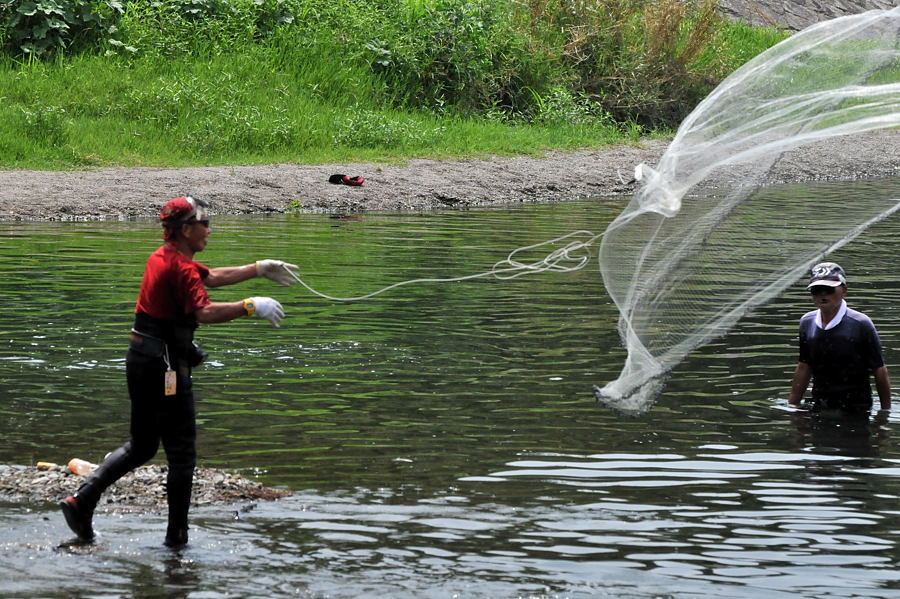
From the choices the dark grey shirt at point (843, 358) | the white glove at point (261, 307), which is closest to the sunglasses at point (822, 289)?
the dark grey shirt at point (843, 358)

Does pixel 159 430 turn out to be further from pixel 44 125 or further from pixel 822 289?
pixel 44 125

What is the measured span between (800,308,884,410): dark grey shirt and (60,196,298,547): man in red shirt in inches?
180

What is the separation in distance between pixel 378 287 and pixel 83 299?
120 inches

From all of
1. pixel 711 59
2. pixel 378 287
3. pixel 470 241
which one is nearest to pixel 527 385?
pixel 378 287

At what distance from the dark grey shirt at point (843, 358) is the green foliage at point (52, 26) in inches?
750

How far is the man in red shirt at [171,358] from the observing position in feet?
22.0

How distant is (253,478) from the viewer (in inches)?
327

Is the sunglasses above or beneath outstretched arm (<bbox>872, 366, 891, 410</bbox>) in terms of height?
above

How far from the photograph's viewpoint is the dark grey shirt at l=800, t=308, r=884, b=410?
984 cm

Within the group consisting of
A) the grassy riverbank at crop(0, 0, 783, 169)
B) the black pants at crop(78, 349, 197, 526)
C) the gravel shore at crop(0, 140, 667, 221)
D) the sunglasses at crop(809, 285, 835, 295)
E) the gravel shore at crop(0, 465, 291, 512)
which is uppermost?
the grassy riverbank at crop(0, 0, 783, 169)

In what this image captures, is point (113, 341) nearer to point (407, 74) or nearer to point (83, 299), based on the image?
point (83, 299)

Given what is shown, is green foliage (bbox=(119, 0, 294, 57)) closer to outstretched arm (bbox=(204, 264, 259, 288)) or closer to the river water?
the river water

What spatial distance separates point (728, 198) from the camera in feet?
29.8

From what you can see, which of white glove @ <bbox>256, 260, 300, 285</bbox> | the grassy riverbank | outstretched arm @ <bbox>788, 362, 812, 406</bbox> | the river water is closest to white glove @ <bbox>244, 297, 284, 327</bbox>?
white glove @ <bbox>256, 260, 300, 285</bbox>
